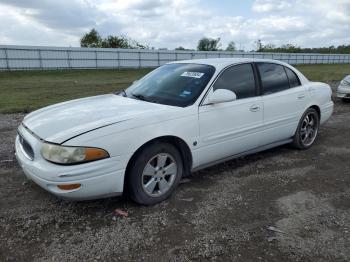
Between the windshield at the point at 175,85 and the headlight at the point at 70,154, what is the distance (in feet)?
4.00

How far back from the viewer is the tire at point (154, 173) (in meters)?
3.59

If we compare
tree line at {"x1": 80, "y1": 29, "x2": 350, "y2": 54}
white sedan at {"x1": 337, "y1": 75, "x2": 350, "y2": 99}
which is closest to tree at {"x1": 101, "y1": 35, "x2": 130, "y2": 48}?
tree line at {"x1": 80, "y1": 29, "x2": 350, "y2": 54}

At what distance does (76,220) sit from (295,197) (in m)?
2.46

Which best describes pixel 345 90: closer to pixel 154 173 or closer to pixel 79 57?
pixel 154 173

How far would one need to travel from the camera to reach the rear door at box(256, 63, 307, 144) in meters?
4.99

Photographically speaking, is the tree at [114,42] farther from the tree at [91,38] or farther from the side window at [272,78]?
the side window at [272,78]

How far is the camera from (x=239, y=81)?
185 inches

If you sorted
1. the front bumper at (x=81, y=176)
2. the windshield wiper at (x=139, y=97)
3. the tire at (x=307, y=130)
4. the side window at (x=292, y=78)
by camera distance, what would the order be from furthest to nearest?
the tire at (x=307, y=130) < the side window at (x=292, y=78) < the windshield wiper at (x=139, y=97) < the front bumper at (x=81, y=176)

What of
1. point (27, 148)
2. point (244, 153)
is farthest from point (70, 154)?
point (244, 153)

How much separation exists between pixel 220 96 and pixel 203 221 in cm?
147

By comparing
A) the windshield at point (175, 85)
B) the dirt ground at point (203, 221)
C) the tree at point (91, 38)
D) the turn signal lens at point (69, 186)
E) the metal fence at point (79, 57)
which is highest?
the tree at point (91, 38)

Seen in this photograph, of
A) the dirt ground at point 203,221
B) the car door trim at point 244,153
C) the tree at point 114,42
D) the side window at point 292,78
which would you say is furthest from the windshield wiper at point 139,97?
the tree at point 114,42

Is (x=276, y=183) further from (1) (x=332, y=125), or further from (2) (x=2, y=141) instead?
(2) (x=2, y=141)

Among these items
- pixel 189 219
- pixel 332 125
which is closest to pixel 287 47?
pixel 332 125
